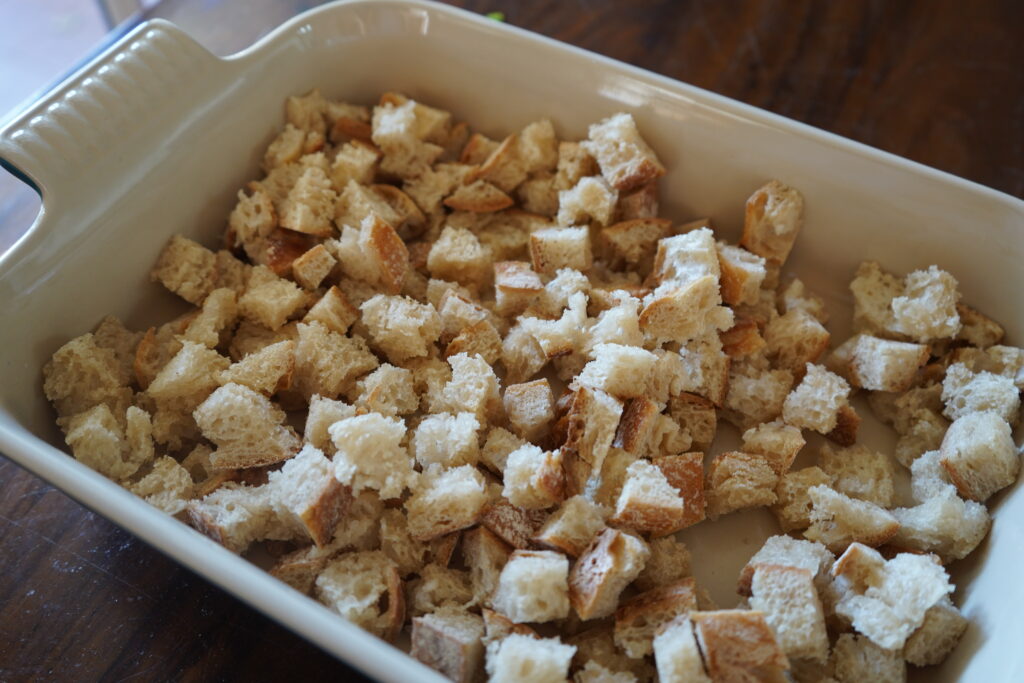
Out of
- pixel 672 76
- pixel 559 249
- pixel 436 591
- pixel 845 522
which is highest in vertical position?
pixel 672 76

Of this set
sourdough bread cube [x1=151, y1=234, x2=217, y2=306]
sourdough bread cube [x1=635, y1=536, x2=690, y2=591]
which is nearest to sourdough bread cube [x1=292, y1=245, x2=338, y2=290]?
sourdough bread cube [x1=151, y1=234, x2=217, y2=306]

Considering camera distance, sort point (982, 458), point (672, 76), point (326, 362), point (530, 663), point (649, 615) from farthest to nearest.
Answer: point (672, 76), point (326, 362), point (982, 458), point (649, 615), point (530, 663)

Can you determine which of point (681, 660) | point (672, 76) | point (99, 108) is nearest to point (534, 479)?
point (681, 660)

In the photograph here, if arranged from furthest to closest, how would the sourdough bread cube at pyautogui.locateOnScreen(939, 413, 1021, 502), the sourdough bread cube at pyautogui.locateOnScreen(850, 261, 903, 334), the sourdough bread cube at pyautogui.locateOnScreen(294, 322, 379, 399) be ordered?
the sourdough bread cube at pyautogui.locateOnScreen(850, 261, 903, 334) → the sourdough bread cube at pyautogui.locateOnScreen(294, 322, 379, 399) → the sourdough bread cube at pyautogui.locateOnScreen(939, 413, 1021, 502)

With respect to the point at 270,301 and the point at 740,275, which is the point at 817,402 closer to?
the point at 740,275

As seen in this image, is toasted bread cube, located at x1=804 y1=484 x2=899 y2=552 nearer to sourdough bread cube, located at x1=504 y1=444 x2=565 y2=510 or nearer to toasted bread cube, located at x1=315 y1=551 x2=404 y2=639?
sourdough bread cube, located at x1=504 y1=444 x2=565 y2=510

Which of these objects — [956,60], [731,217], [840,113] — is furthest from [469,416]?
[956,60]
